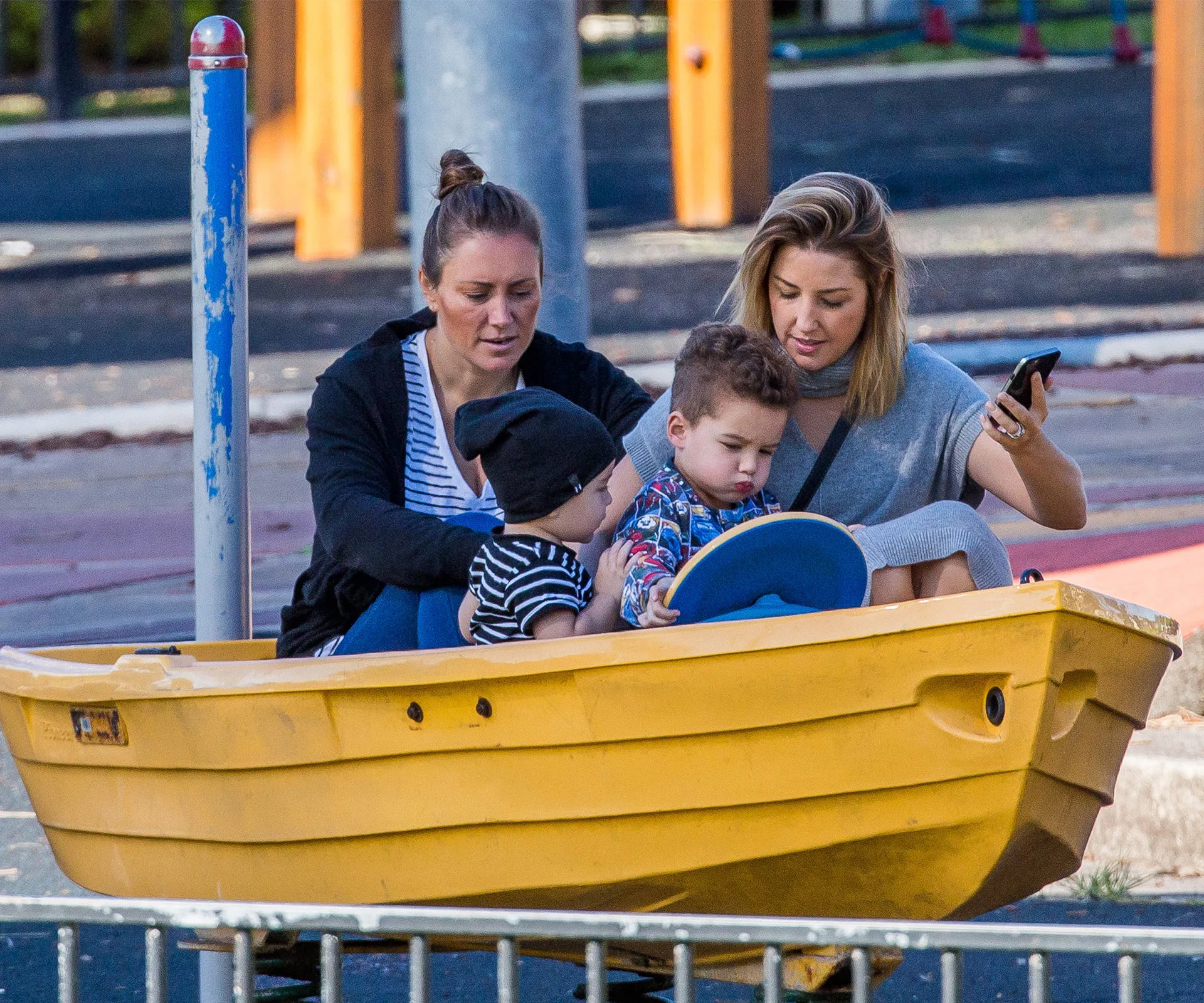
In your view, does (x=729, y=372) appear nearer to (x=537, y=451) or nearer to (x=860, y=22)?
(x=537, y=451)

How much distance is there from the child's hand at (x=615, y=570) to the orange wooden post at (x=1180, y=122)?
8.21 metres

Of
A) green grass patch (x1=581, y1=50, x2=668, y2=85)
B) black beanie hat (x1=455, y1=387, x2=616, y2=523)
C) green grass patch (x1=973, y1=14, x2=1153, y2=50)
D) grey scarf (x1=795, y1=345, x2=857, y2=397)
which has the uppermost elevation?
green grass patch (x1=973, y1=14, x2=1153, y2=50)

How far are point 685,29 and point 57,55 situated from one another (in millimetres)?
9759

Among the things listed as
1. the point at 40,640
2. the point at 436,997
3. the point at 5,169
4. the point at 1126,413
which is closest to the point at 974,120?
the point at 5,169

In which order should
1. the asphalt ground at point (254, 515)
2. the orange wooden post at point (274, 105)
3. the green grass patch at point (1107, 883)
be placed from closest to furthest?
the green grass patch at point (1107, 883), the asphalt ground at point (254, 515), the orange wooden post at point (274, 105)

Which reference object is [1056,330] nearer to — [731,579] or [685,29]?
[685,29]

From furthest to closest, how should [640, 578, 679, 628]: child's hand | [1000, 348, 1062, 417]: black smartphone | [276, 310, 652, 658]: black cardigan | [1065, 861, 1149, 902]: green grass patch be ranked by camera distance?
[1065, 861, 1149, 902]: green grass patch → [276, 310, 652, 658]: black cardigan → [1000, 348, 1062, 417]: black smartphone → [640, 578, 679, 628]: child's hand

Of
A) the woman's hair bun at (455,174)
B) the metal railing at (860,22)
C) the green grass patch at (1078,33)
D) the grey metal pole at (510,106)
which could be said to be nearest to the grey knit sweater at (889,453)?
the woman's hair bun at (455,174)

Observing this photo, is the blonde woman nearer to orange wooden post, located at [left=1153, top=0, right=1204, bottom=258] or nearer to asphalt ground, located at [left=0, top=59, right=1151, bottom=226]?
orange wooden post, located at [left=1153, top=0, right=1204, bottom=258]

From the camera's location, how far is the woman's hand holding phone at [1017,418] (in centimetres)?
283

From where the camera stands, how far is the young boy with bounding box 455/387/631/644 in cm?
281

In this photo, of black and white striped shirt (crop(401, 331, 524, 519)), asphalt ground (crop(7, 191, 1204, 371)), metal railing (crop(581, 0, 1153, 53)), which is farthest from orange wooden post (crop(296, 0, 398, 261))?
metal railing (crop(581, 0, 1153, 53))

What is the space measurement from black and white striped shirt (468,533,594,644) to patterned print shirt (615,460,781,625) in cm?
9

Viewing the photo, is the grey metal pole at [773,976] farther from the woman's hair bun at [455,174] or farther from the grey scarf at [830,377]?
the woman's hair bun at [455,174]
